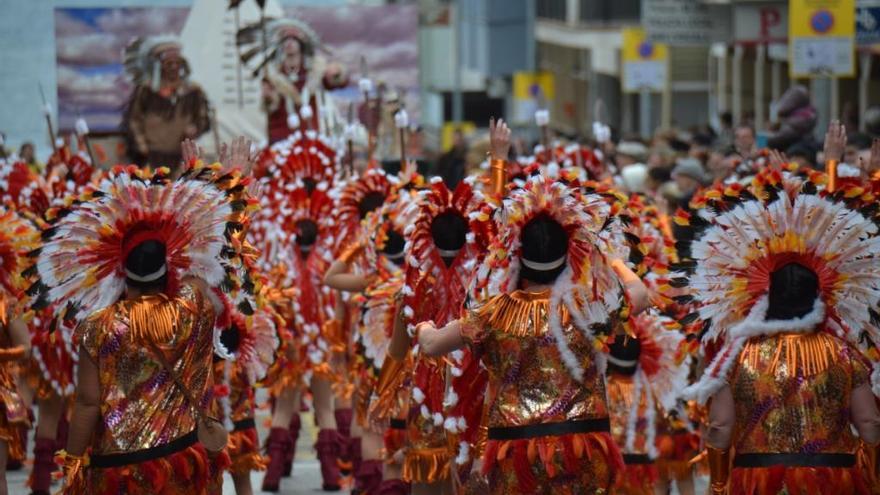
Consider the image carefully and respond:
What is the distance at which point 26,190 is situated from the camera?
1392cm

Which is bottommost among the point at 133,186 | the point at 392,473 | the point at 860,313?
the point at 392,473

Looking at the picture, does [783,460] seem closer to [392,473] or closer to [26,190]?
[392,473]

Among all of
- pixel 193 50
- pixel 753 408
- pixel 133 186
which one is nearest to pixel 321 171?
pixel 133 186

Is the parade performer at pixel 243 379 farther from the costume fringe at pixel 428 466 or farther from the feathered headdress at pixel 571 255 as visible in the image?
the feathered headdress at pixel 571 255

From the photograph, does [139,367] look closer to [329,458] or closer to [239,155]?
[239,155]

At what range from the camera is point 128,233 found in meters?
8.50

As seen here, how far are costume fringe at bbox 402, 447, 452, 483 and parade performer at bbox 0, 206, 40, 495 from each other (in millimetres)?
2053

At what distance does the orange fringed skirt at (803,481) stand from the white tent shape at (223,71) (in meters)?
18.2

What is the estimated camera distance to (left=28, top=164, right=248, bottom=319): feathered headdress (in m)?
8.49

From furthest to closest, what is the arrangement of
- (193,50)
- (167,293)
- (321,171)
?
1. (193,50)
2. (321,171)
3. (167,293)

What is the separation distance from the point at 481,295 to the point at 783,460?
1.38 metres

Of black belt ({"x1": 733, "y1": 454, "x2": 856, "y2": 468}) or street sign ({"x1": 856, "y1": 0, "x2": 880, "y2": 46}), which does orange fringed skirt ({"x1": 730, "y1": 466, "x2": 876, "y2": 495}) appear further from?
street sign ({"x1": 856, "y1": 0, "x2": 880, "y2": 46})

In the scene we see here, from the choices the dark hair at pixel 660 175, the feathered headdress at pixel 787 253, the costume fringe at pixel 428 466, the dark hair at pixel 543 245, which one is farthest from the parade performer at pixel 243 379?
the dark hair at pixel 660 175

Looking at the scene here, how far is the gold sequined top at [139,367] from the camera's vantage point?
26.9 ft
